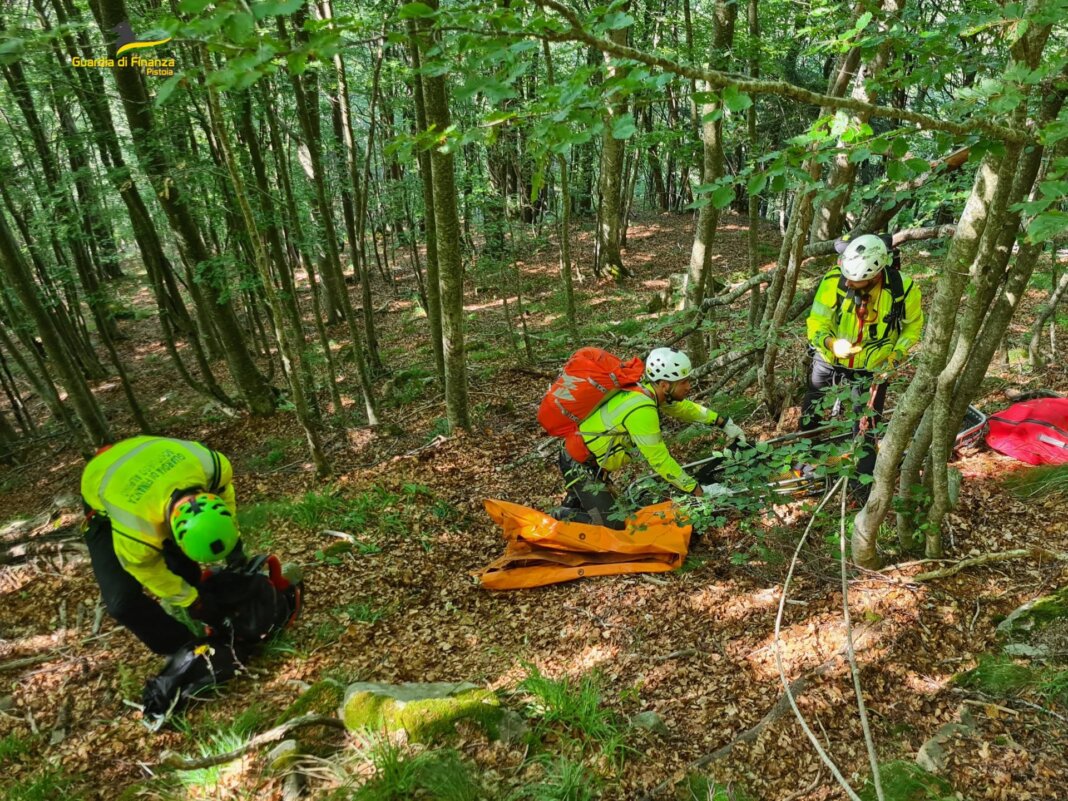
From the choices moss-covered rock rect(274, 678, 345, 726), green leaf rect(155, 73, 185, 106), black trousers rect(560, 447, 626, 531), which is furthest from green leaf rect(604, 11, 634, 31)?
moss-covered rock rect(274, 678, 345, 726)

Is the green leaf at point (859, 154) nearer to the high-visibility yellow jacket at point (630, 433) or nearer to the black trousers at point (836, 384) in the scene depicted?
the high-visibility yellow jacket at point (630, 433)

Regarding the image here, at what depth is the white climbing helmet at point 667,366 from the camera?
509 centimetres

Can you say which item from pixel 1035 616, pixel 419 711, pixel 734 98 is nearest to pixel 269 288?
pixel 419 711

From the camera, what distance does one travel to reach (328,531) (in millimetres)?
5914

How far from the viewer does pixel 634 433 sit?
4734 millimetres

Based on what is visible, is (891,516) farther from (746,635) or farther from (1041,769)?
(1041,769)

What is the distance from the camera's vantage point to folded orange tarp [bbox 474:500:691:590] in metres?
4.92

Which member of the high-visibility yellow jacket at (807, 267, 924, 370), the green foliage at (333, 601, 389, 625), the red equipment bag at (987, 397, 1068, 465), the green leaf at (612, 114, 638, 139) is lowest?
the green foliage at (333, 601, 389, 625)

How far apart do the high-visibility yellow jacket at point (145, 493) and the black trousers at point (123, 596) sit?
0.13 meters

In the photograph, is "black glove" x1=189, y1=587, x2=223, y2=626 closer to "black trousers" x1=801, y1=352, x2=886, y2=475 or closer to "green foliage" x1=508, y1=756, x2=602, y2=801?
"green foliage" x1=508, y1=756, x2=602, y2=801

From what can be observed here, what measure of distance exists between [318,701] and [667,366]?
3675 mm

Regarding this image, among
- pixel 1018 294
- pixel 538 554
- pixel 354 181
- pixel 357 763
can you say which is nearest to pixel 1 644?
pixel 357 763

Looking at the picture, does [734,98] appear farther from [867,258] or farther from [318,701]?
[318,701]

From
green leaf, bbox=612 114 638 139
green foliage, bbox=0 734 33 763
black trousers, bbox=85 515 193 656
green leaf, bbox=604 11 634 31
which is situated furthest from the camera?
black trousers, bbox=85 515 193 656
